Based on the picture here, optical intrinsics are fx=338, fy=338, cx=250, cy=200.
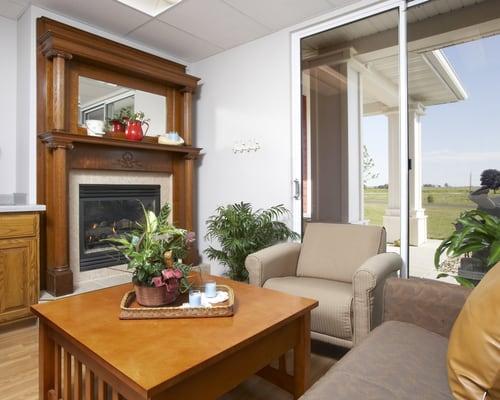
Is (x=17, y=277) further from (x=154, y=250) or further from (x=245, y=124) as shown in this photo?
(x=245, y=124)

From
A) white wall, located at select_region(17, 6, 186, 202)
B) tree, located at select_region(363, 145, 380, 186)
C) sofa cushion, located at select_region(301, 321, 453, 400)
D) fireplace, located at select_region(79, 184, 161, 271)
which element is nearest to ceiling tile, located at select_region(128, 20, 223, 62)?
white wall, located at select_region(17, 6, 186, 202)

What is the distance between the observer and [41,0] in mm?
2664

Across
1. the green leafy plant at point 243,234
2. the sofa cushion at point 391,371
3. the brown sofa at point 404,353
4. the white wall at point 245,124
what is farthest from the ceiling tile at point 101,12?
the sofa cushion at point 391,371

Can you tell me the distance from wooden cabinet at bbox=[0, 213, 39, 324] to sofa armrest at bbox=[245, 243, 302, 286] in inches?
60.6

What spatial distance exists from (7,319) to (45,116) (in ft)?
5.11

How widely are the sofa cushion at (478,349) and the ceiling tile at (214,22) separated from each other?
8.88 ft

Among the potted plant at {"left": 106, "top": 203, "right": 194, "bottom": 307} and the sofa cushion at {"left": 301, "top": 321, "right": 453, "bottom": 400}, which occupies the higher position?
the potted plant at {"left": 106, "top": 203, "right": 194, "bottom": 307}

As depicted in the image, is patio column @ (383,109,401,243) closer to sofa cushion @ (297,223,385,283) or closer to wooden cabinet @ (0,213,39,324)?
sofa cushion @ (297,223,385,283)

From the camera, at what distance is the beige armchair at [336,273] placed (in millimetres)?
1809

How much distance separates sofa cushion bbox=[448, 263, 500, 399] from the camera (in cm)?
82

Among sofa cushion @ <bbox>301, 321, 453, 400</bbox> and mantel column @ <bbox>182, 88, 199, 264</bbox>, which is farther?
mantel column @ <bbox>182, 88, 199, 264</bbox>

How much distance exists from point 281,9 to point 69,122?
2030 mm

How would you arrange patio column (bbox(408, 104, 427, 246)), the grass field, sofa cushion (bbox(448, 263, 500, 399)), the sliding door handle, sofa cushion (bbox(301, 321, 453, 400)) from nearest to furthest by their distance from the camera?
sofa cushion (bbox(448, 263, 500, 399)) < sofa cushion (bbox(301, 321, 453, 400)) < the grass field < patio column (bbox(408, 104, 427, 246)) < the sliding door handle

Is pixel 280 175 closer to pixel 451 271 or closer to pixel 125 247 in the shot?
pixel 451 271
